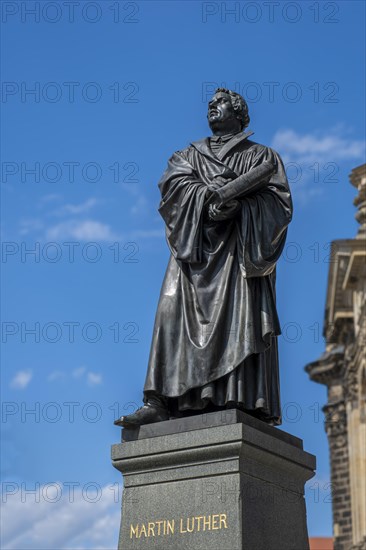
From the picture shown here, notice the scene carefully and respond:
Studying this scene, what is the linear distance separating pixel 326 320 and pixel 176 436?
149 feet

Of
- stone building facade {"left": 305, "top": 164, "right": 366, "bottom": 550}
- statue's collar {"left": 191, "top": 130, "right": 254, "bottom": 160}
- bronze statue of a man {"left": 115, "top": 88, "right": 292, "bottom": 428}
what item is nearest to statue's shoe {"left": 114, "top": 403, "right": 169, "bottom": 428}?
bronze statue of a man {"left": 115, "top": 88, "right": 292, "bottom": 428}

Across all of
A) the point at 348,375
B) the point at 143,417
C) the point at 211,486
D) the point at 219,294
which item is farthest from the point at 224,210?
the point at 348,375

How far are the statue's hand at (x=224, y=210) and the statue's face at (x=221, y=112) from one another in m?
1.18

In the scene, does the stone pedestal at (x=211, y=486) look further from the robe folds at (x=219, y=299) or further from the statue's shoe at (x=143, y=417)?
the robe folds at (x=219, y=299)

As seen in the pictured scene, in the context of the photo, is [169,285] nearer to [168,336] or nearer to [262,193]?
[168,336]

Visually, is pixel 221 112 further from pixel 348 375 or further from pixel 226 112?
pixel 348 375

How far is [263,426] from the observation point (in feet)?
25.5

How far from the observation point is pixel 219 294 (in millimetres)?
8188

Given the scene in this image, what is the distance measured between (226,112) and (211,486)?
3626 mm

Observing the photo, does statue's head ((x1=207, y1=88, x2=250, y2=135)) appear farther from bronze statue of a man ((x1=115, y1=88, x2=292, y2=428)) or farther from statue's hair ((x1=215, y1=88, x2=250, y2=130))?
bronze statue of a man ((x1=115, y1=88, x2=292, y2=428))

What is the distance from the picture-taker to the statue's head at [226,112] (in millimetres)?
9172

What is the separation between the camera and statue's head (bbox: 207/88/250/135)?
9.17 metres

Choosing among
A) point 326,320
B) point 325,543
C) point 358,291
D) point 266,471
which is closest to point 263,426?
point 266,471

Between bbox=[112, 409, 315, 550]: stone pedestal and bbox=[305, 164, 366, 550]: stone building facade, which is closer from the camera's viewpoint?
bbox=[112, 409, 315, 550]: stone pedestal
